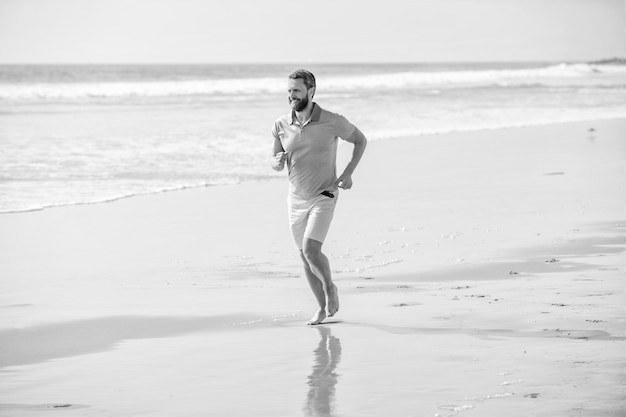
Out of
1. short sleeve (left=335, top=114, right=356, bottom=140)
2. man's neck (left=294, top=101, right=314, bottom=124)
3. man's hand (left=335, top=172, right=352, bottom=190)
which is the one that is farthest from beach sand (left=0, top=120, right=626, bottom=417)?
man's neck (left=294, top=101, right=314, bottom=124)

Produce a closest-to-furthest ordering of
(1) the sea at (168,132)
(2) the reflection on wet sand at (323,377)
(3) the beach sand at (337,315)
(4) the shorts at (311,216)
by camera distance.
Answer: (2) the reflection on wet sand at (323,377) < (3) the beach sand at (337,315) < (4) the shorts at (311,216) < (1) the sea at (168,132)

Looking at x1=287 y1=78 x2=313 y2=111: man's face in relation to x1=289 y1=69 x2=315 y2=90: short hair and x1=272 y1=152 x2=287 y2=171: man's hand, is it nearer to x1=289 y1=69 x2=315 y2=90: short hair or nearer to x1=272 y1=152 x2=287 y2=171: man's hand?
x1=289 y1=69 x2=315 y2=90: short hair

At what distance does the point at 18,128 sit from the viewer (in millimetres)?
23500

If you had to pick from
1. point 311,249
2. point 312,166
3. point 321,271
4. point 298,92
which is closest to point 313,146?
point 312,166

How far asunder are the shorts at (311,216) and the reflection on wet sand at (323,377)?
59 centimetres

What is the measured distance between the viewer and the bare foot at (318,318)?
6.08 metres

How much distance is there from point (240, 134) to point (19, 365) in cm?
1594

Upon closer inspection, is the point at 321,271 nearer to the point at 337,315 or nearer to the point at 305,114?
the point at 337,315

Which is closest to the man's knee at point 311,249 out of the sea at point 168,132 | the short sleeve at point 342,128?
the short sleeve at point 342,128

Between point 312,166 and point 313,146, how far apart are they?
130 millimetres

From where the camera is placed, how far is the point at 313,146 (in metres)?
6.05

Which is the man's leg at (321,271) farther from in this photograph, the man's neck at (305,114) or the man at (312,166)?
the man's neck at (305,114)

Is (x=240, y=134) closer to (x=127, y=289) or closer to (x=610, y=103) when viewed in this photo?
(x=127, y=289)

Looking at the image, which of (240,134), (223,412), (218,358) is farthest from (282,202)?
(240,134)
